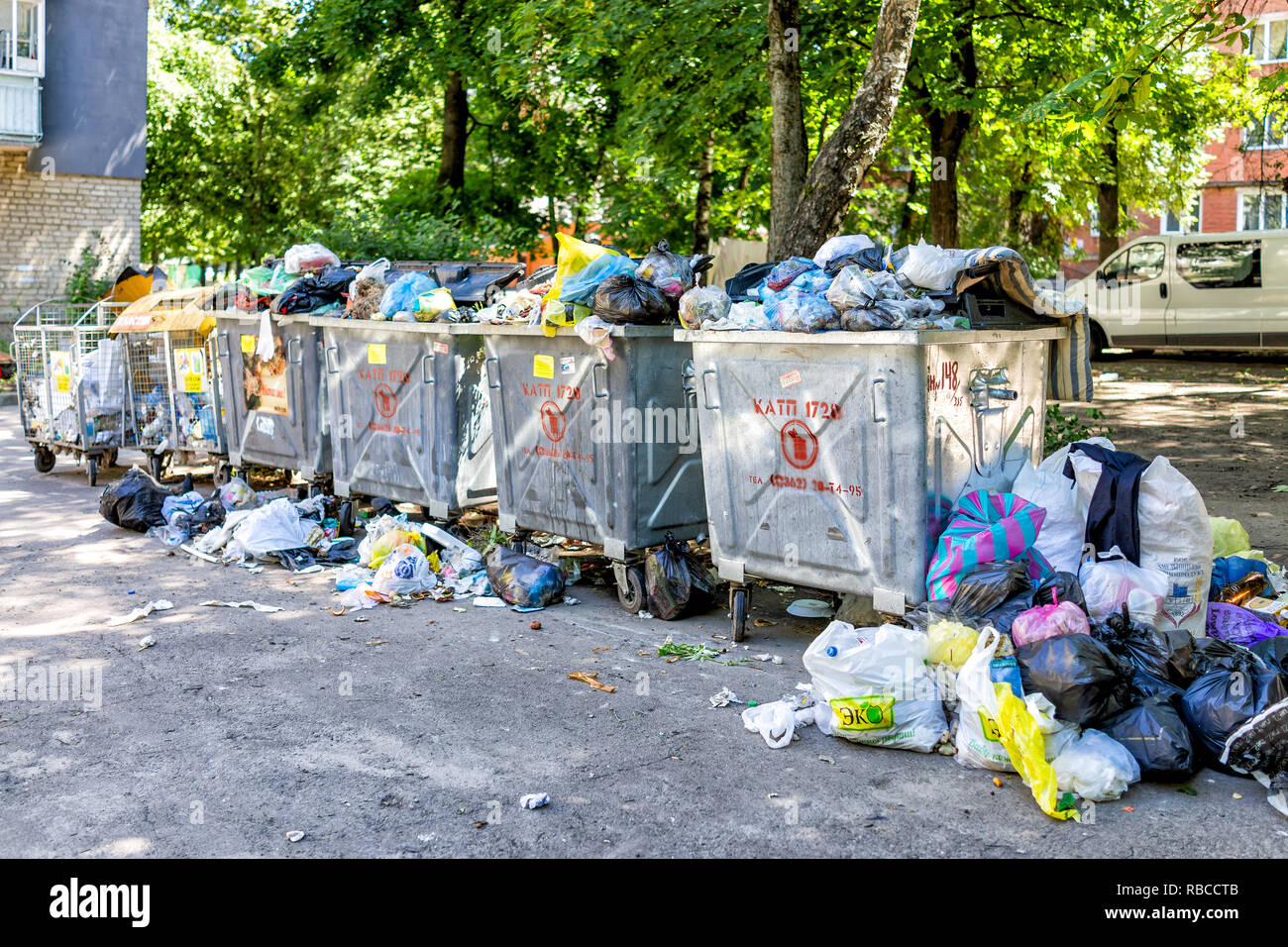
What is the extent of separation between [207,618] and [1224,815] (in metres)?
4.48

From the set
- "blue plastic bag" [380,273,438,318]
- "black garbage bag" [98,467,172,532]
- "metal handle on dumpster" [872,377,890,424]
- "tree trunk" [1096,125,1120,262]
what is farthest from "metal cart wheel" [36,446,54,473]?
"tree trunk" [1096,125,1120,262]

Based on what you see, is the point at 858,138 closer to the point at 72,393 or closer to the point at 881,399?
the point at 881,399

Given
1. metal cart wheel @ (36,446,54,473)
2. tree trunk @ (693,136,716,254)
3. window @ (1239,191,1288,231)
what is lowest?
metal cart wheel @ (36,446,54,473)

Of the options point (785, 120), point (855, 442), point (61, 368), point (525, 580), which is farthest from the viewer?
point (61, 368)

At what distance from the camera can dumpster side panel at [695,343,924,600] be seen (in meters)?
4.73

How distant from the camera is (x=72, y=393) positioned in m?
9.80

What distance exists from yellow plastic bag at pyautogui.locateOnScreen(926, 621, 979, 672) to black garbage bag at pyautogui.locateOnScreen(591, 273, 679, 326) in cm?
223

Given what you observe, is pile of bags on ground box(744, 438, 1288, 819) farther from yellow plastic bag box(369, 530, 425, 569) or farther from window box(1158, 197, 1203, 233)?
window box(1158, 197, 1203, 233)

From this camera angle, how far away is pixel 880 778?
3.81 m

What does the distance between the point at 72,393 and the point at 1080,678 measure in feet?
28.4

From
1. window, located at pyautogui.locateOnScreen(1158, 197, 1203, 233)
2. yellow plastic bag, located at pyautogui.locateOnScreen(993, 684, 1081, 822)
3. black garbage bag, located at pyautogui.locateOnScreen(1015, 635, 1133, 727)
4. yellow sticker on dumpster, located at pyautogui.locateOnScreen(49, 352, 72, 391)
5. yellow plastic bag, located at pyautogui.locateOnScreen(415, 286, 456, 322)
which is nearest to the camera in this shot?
yellow plastic bag, located at pyautogui.locateOnScreen(993, 684, 1081, 822)

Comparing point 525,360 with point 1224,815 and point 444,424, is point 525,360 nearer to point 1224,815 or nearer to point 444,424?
point 444,424

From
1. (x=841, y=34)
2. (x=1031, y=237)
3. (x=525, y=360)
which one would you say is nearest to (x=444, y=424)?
(x=525, y=360)

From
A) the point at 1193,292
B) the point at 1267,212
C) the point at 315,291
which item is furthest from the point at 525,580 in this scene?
the point at 1267,212
